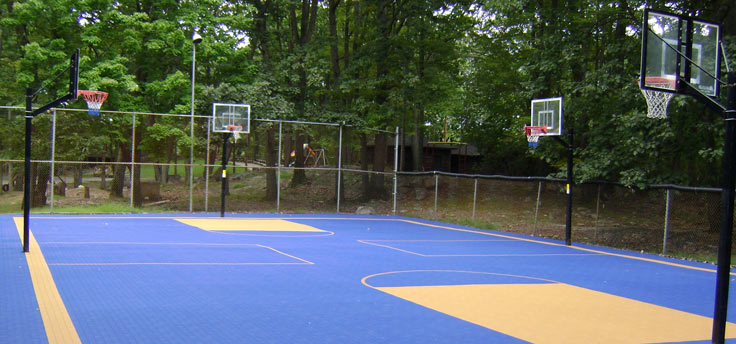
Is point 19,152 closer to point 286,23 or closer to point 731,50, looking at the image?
point 286,23

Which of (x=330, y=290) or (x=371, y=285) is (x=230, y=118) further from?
(x=330, y=290)

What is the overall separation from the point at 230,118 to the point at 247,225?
462 centimetres

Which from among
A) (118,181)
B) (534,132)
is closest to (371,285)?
(534,132)

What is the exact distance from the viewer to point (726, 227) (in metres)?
6.55

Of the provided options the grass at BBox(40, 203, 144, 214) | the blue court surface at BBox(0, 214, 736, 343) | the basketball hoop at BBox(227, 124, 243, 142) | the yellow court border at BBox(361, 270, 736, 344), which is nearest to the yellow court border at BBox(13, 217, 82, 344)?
the blue court surface at BBox(0, 214, 736, 343)

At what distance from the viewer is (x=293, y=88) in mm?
26781

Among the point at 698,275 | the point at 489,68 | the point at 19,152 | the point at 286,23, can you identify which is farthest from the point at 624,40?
the point at 19,152

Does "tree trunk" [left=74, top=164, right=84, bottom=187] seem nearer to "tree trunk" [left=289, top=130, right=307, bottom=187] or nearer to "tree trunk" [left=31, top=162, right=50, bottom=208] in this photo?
"tree trunk" [left=31, top=162, right=50, bottom=208]

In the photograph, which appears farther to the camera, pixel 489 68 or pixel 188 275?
pixel 489 68

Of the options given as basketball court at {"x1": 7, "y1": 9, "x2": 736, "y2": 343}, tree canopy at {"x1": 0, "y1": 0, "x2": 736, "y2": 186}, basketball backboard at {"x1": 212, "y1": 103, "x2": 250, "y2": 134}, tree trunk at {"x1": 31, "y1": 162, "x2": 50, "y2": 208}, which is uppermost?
tree canopy at {"x1": 0, "y1": 0, "x2": 736, "y2": 186}

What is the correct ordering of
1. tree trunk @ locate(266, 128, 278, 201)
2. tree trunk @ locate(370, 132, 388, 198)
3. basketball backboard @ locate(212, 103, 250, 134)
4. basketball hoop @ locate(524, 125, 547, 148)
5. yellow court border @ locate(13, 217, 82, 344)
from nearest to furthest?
1. yellow court border @ locate(13, 217, 82, 344)
2. basketball hoop @ locate(524, 125, 547, 148)
3. basketball backboard @ locate(212, 103, 250, 134)
4. tree trunk @ locate(266, 128, 278, 201)
5. tree trunk @ locate(370, 132, 388, 198)

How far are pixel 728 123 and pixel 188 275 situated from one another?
26.3 ft

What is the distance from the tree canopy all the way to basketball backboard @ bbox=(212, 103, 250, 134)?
1.81 meters

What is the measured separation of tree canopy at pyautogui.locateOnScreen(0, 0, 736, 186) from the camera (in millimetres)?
17609
